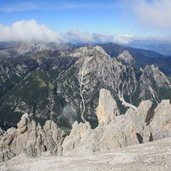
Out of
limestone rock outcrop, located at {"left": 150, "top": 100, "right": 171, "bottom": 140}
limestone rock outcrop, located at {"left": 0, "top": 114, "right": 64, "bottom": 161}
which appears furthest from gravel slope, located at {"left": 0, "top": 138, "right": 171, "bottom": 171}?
limestone rock outcrop, located at {"left": 0, "top": 114, "right": 64, "bottom": 161}

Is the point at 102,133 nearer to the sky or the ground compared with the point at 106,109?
nearer to the sky

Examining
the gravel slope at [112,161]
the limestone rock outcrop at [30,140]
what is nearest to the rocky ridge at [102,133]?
the limestone rock outcrop at [30,140]

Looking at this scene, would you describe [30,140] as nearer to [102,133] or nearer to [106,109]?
[106,109]

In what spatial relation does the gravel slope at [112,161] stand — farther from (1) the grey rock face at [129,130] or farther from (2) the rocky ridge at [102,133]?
(1) the grey rock face at [129,130]

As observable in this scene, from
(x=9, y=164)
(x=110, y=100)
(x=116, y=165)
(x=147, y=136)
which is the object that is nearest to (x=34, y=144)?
(x=110, y=100)

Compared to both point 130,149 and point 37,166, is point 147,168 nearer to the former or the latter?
point 130,149

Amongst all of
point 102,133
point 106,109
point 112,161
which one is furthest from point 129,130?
point 106,109

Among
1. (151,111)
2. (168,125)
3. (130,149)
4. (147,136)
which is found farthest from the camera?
(151,111)

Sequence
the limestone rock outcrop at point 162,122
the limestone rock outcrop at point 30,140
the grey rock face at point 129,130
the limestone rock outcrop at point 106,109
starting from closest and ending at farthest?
the grey rock face at point 129,130
the limestone rock outcrop at point 162,122
the limestone rock outcrop at point 106,109
the limestone rock outcrop at point 30,140
